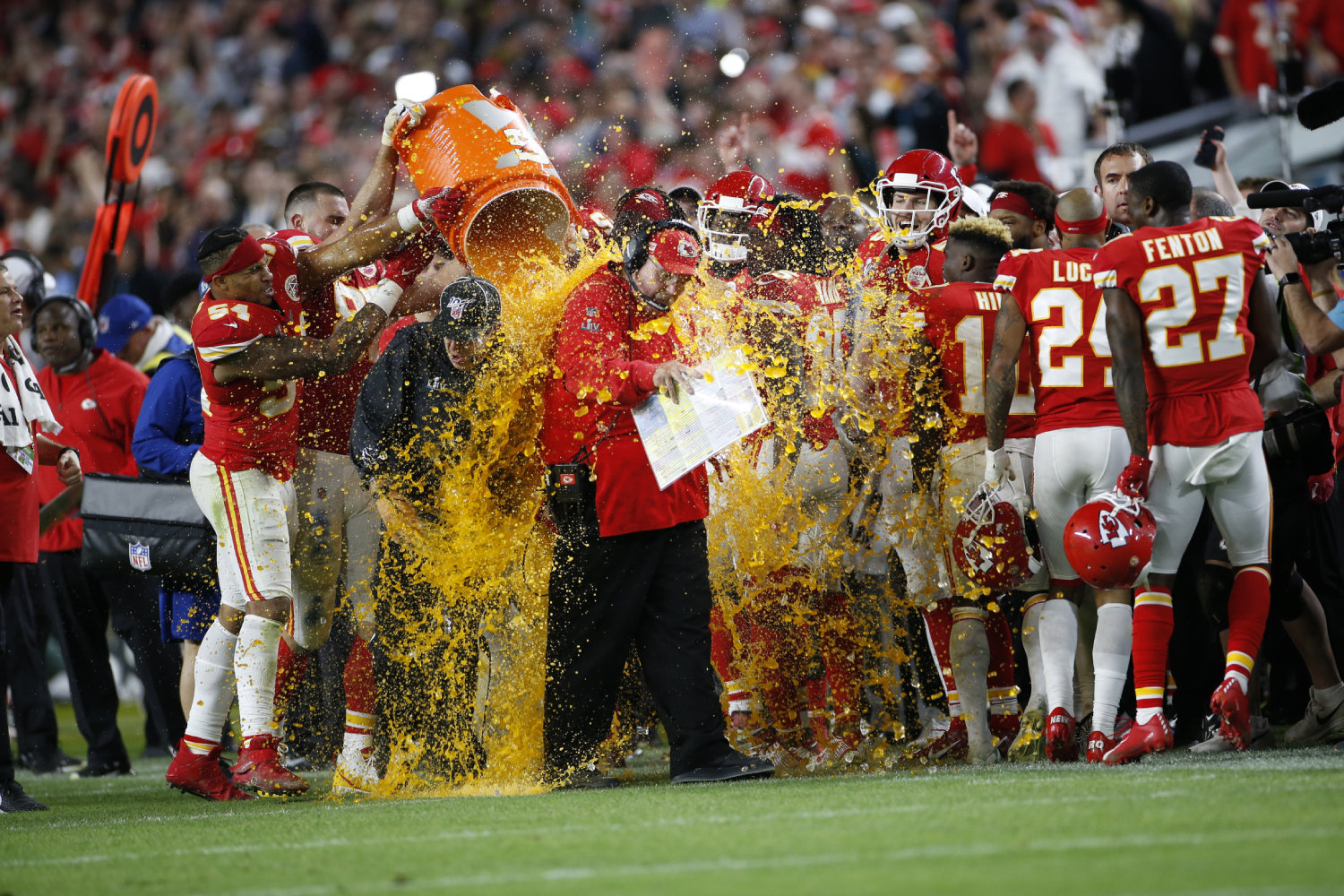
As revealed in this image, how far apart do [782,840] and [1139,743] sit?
184 centimetres

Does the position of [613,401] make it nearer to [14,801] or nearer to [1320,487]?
[14,801]

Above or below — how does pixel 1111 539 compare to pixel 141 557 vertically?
below

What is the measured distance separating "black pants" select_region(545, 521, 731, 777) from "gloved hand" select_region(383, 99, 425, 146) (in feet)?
5.34

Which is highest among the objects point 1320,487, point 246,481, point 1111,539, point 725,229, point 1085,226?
point 725,229

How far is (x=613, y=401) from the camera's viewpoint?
5.07 m

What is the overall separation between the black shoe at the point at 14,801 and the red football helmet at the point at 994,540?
3593mm

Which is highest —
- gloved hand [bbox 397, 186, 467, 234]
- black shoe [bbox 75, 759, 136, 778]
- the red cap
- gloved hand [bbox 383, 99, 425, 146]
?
gloved hand [bbox 383, 99, 425, 146]

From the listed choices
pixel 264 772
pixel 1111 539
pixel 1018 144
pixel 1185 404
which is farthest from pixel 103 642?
pixel 1018 144

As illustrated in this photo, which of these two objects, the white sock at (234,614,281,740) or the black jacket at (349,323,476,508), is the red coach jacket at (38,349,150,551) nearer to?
the white sock at (234,614,281,740)

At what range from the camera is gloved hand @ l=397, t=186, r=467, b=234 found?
17.8 ft

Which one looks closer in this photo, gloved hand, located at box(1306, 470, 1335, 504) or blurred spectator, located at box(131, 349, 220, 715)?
gloved hand, located at box(1306, 470, 1335, 504)

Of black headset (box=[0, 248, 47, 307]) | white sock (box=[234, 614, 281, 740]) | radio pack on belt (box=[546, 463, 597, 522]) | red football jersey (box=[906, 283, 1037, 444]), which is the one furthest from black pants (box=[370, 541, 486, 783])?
black headset (box=[0, 248, 47, 307])

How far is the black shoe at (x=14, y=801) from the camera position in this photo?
558 centimetres

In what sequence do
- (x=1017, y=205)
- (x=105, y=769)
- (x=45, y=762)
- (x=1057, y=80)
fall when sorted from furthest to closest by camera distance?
(x=1057, y=80) < (x=45, y=762) < (x=105, y=769) < (x=1017, y=205)
